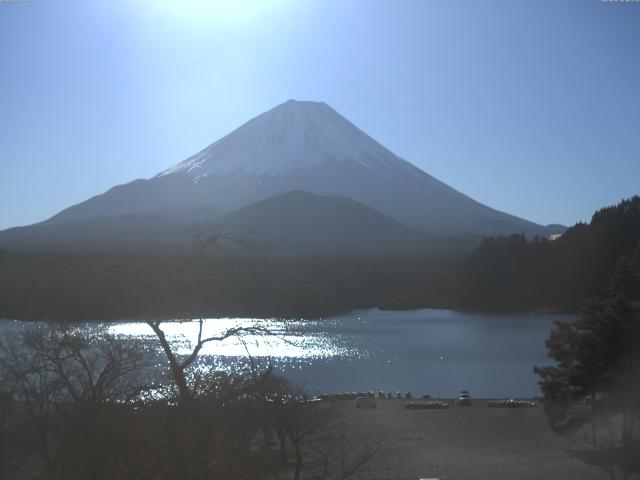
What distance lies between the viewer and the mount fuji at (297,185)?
Answer: 68812 millimetres

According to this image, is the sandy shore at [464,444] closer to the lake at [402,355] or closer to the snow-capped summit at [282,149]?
the lake at [402,355]

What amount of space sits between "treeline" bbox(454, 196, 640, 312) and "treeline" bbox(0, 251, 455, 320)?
9.25ft

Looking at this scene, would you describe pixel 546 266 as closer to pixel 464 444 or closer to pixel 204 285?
pixel 464 444

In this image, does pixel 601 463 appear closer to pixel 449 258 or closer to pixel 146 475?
pixel 146 475

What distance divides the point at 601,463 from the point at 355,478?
9.34 feet

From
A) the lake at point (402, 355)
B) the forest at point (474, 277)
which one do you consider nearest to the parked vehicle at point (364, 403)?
the lake at point (402, 355)

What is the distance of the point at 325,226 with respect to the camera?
66062 mm

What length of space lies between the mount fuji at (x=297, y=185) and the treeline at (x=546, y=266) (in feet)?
74.0

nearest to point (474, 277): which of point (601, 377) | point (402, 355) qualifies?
point (402, 355)

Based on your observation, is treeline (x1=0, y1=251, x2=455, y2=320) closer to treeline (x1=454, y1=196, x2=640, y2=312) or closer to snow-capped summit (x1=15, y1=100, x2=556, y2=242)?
treeline (x1=454, y1=196, x2=640, y2=312)

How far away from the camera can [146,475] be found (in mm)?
2861

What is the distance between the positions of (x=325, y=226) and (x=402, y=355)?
43.6 metres

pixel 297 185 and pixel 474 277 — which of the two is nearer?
pixel 474 277

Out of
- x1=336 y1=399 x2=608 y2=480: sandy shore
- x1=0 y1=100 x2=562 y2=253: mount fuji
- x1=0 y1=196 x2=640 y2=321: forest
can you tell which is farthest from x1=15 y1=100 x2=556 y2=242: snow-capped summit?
x1=336 y1=399 x2=608 y2=480: sandy shore
